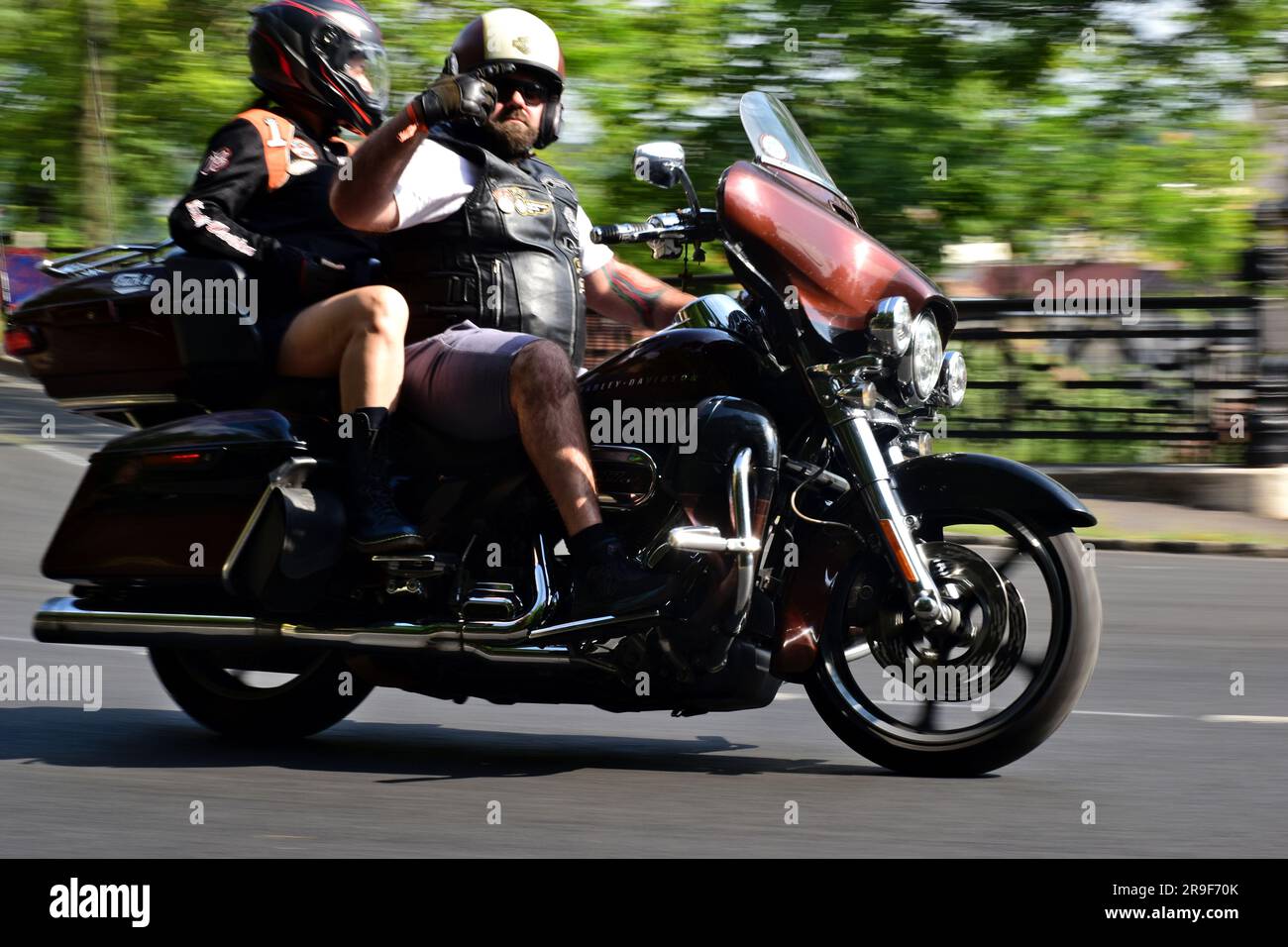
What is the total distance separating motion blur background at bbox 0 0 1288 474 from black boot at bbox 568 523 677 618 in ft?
31.5

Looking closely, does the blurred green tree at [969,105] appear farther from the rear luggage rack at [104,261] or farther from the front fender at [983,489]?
the front fender at [983,489]

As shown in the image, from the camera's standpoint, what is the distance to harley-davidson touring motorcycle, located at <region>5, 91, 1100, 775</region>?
4.43 meters

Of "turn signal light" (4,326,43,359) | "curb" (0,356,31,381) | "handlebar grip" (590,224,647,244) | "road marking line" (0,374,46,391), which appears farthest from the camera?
"curb" (0,356,31,381)

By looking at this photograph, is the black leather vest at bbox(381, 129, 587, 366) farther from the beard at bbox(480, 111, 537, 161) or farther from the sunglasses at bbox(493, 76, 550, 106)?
the sunglasses at bbox(493, 76, 550, 106)

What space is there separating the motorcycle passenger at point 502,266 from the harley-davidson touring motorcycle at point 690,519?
120mm

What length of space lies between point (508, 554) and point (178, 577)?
0.94 m

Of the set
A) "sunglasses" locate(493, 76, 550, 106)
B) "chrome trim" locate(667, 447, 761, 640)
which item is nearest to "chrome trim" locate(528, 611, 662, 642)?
"chrome trim" locate(667, 447, 761, 640)

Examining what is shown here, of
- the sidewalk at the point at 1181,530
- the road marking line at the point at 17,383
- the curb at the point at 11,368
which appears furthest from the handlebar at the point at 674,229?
the curb at the point at 11,368

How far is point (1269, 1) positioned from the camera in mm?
14219

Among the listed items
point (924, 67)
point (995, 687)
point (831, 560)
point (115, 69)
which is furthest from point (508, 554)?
point (115, 69)

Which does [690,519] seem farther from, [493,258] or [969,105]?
[969,105]

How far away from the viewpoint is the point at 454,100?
163 inches

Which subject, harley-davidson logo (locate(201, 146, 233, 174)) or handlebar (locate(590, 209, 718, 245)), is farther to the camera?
harley-davidson logo (locate(201, 146, 233, 174))

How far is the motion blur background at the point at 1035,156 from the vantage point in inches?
559
